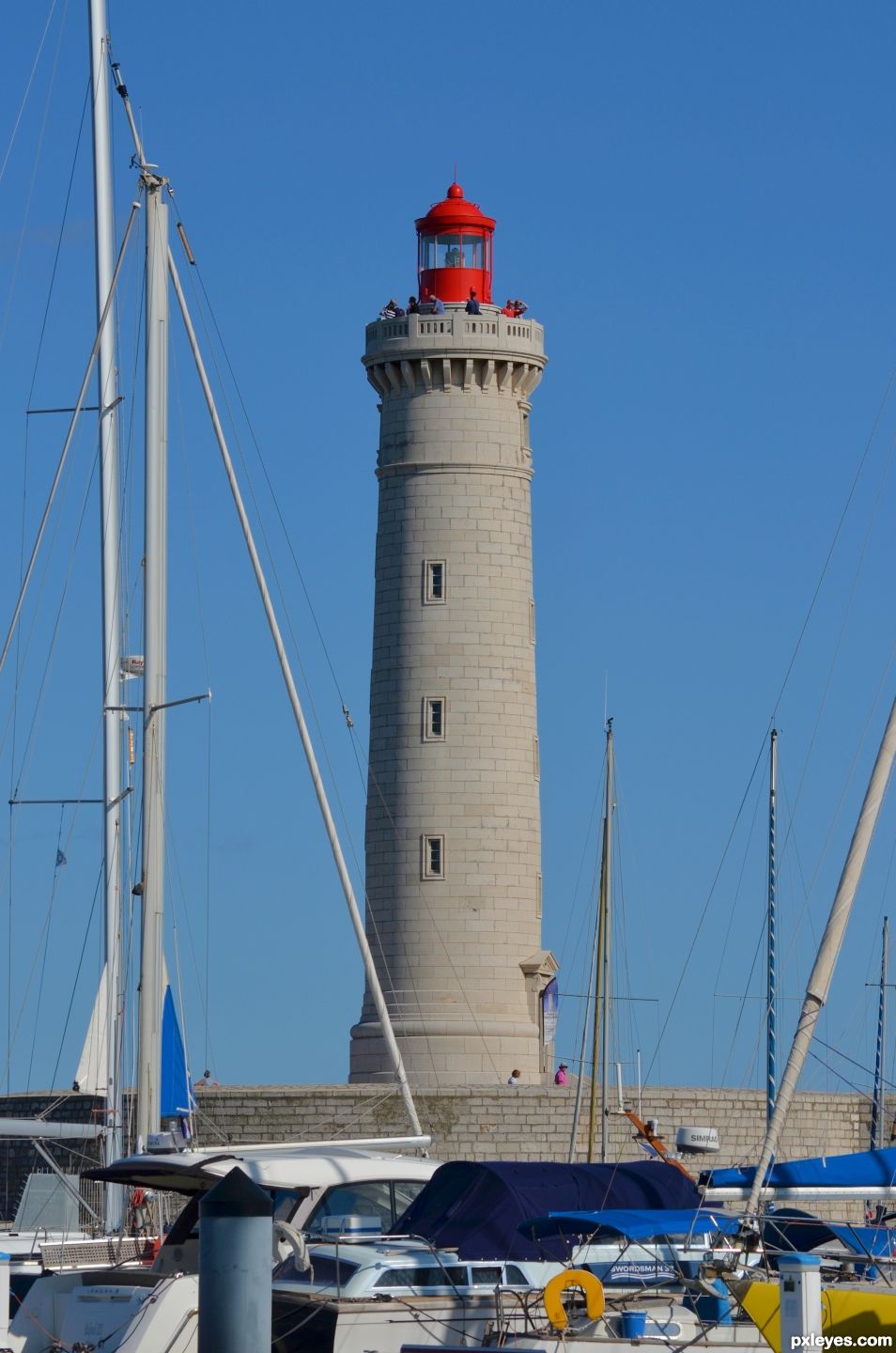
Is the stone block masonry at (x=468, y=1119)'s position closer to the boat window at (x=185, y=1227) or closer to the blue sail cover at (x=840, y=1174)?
the blue sail cover at (x=840, y=1174)

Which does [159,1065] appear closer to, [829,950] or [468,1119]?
[829,950]

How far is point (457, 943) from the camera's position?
28.9m

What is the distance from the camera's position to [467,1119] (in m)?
27.7

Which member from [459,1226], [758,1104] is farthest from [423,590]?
[459,1226]

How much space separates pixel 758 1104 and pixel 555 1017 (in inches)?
111

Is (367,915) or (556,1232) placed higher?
(367,915)

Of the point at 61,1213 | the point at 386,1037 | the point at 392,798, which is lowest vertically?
the point at 61,1213

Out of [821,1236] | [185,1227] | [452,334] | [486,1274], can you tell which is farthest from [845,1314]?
[452,334]

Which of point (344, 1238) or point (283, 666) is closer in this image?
point (344, 1238)

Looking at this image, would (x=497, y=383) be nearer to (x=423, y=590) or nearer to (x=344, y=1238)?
(x=423, y=590)

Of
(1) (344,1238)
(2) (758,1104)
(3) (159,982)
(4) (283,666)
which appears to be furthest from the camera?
(2) (758,1104)

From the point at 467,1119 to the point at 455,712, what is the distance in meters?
4.87

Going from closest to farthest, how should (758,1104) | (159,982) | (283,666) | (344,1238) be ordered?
(344,1238) → (159,982) → (283,666) → (758,1104)

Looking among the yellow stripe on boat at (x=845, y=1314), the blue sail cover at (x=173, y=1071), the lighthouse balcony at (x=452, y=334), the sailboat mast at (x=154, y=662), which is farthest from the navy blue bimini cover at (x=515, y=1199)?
the lighthouse balcony at (x=452, y=334)
